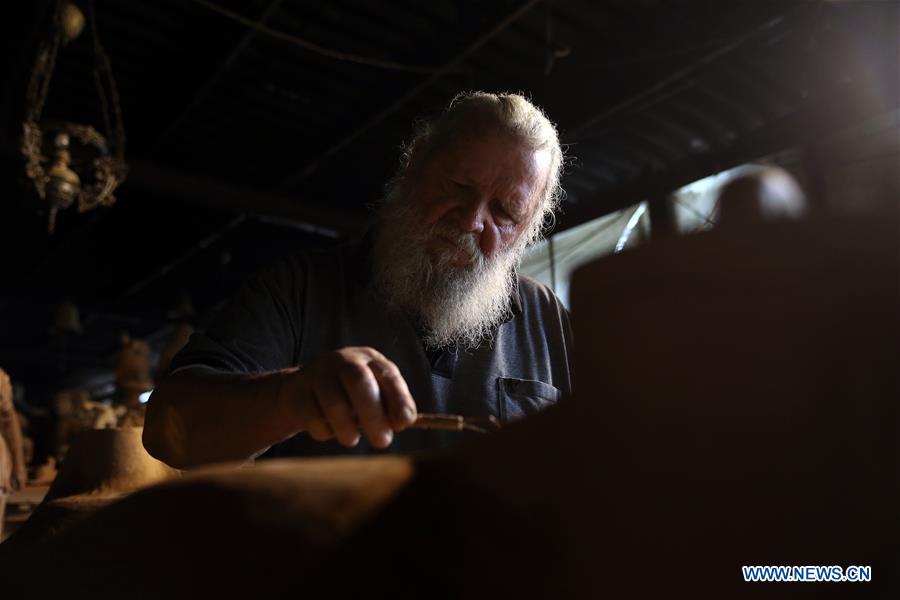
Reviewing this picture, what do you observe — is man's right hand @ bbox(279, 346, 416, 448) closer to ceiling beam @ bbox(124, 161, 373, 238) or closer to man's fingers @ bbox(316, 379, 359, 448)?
man's fingers @ bbox(316, 379, 359, 448)

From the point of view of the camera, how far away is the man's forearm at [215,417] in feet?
4.41

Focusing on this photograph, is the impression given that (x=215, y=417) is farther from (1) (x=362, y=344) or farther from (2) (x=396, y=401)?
(1) (x=362, y=344)

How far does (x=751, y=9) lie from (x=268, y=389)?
4.04 meters

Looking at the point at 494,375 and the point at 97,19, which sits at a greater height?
the point at 97,19

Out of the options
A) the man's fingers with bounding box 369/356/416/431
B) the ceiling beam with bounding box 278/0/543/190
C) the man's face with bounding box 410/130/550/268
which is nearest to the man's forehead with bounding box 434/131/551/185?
the man's face with bounding box 410/130/550/268

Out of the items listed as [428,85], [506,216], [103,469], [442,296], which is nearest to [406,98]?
[428,85]

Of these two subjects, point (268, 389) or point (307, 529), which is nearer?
point (307, 529)

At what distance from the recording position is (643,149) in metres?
6.03

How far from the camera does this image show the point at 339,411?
1.09 meters

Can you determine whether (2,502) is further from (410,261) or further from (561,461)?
(561,461)

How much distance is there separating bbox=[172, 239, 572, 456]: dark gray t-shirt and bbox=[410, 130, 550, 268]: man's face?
0.28 meters

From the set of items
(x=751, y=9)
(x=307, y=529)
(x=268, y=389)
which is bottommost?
(x=307, y=529)

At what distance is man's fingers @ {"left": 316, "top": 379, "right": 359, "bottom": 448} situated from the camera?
1.09 metres

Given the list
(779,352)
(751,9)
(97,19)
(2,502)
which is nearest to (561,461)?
(779,352)
